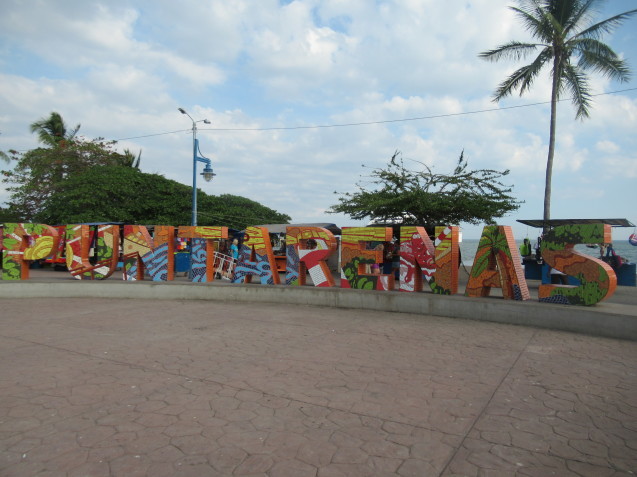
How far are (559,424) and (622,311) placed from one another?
5.10 meters

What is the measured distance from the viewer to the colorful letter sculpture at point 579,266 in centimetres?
802

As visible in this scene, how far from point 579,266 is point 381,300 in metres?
4.08

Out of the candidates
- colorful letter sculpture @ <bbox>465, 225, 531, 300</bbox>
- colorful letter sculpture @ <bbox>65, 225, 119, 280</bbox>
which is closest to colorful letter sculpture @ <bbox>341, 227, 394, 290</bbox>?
colorful letter sculpture @ <bbox>465, 225, 531, 300</bbox>

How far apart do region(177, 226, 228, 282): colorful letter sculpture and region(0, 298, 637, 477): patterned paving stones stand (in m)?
4.94

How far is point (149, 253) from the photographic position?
1310 cm

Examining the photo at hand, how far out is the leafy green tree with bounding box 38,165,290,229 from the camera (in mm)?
23984

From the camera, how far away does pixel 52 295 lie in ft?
41.6

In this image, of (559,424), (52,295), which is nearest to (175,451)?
(559,424)

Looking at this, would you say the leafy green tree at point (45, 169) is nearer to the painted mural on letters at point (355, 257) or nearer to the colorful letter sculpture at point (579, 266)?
the painted mural on letters at point (355, 257)

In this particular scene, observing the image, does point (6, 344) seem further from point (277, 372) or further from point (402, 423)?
point (402, 423)

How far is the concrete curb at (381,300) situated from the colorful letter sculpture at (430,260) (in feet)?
1.20

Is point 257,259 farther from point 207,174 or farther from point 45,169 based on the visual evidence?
point 45,169

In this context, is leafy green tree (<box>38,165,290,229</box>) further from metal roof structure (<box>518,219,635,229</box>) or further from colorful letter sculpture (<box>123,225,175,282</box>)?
metal roof structure (<box>518,219,635,229</box>)

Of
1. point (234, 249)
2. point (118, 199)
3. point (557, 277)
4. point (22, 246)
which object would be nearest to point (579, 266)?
point (557, 277)
